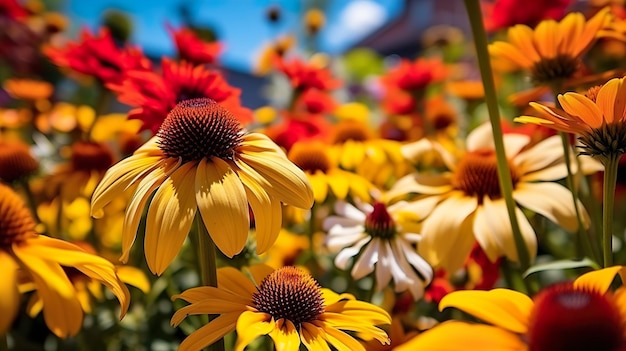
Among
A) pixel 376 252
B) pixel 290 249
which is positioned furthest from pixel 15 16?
pixel 376 252

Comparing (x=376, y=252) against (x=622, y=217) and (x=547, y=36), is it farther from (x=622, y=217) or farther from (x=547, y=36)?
(x=622, y=217)

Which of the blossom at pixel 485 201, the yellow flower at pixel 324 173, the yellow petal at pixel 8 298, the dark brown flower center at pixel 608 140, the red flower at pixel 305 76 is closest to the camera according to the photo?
the yellow petal at pixel 8 298

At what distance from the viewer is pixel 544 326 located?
273mm

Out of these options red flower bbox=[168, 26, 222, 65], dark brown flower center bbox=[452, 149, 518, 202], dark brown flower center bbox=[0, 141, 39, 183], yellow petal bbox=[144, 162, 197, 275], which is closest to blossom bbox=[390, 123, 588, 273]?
dark brown flower center bbox=[452, 149, 518, 202]

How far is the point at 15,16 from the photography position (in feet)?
3.69

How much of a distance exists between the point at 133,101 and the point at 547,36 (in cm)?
35

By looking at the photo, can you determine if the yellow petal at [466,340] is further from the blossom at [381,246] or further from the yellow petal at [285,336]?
the blossom at [381,246]

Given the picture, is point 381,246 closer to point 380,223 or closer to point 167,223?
point 380,223

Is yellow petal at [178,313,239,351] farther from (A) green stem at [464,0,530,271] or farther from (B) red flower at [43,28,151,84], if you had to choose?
(B) red flower at [43,28,151,84]

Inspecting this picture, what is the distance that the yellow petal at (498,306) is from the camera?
29 cm

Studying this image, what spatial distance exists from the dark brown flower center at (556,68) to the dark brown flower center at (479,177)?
90mm

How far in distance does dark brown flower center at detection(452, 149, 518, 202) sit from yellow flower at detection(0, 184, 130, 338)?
0.33m

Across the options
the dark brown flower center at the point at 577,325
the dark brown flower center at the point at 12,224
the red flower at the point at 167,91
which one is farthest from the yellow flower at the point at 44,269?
the dark brown flower center at the point at 577,325

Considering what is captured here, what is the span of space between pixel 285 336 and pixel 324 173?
336 millimetres
